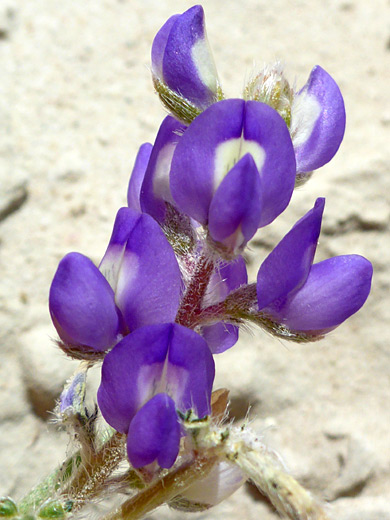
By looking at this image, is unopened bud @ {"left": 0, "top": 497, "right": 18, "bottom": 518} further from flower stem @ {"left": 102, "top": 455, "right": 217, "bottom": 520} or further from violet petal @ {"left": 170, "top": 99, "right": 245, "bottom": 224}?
violet petal @ {"left": 170, "top": 99, "right": 245, "bottom": 224}

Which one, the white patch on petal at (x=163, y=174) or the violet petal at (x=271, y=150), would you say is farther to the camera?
the white patch on petal at (x=163, y=174)

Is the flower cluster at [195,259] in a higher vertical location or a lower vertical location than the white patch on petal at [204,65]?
lower

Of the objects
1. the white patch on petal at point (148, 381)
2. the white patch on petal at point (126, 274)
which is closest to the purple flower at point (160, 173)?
the white patch on petal at point (126, 274)

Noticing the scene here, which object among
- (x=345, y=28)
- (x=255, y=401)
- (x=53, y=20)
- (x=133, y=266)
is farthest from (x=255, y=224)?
(x=345, y=28)

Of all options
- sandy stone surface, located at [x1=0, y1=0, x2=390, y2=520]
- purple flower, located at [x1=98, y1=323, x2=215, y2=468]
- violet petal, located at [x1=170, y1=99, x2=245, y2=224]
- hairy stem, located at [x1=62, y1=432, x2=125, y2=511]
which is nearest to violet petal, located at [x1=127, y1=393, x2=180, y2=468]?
purple flower, located at [x1=98, y1=323, x2=215, y2=468]

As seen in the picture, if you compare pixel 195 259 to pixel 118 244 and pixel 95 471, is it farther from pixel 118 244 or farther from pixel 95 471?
pixel 95 471

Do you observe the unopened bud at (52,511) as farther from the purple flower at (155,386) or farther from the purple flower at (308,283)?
the purple flower at (308,283)
